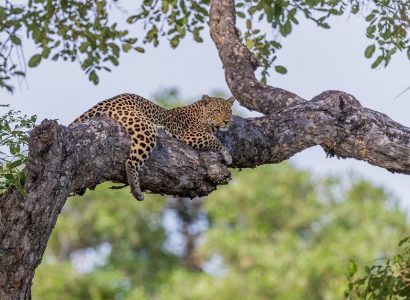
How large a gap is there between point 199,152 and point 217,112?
49.4 inches

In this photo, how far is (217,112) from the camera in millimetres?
7848

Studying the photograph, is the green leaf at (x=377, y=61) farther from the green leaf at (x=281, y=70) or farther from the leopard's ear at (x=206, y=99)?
the leopard's ear at (x=206, y=99)

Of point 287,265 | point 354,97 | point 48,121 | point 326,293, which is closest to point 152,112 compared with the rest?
point 354,97

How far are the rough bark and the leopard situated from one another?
0.25ft

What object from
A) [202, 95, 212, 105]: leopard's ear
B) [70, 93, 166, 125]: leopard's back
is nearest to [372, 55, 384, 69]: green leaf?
[202, 95, 212, 105]: leopard's ear

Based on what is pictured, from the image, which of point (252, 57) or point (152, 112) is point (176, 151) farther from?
point (252, 57)

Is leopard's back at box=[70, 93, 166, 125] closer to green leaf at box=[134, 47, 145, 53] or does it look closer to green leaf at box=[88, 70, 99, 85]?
green leaf at box=[134, 47, 145, 53]

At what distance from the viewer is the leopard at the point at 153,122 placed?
6.09 meters

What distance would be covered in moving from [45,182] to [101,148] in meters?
0.59

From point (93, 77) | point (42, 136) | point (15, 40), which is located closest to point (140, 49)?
point (93, 77)

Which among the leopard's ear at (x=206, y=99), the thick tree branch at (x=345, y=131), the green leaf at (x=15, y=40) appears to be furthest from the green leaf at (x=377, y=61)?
the green leaf at (x=15, y=40)

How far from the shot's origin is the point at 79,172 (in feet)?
18.6

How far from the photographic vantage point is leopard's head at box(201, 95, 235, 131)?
24.8 ft

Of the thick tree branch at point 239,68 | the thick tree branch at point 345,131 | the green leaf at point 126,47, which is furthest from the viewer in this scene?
the green leaf at point 126,47
